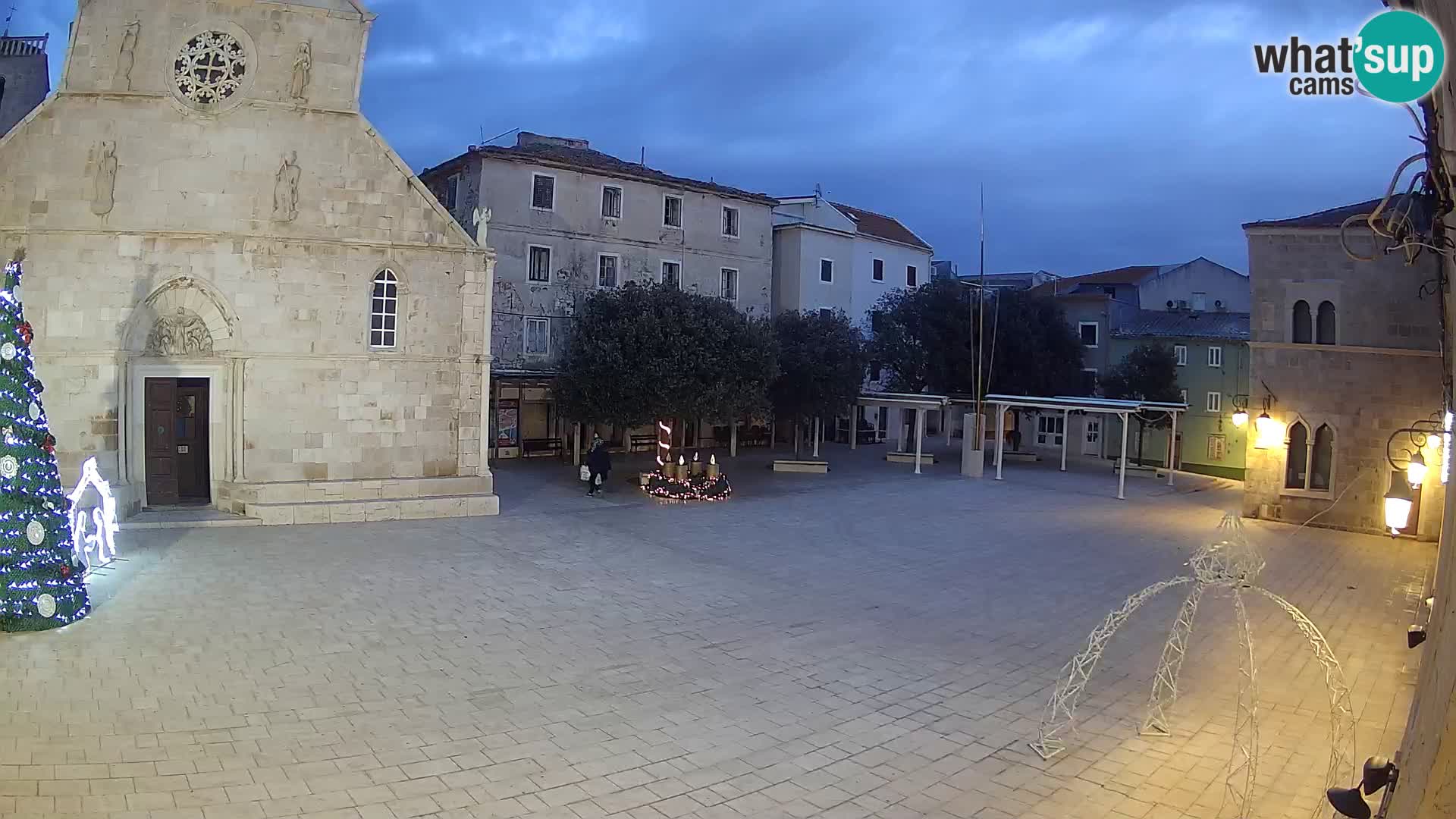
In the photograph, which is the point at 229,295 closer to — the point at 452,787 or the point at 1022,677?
the point at 452,787

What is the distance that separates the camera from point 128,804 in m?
6.66

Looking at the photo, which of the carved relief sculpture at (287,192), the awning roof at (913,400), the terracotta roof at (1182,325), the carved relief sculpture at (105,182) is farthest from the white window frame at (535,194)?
the terracotta roof at (1182,325)

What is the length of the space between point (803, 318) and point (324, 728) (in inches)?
1075

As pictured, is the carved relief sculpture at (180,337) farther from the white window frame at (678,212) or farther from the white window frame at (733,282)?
the white window frame at (733,282)

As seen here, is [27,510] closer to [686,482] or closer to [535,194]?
[686,482]

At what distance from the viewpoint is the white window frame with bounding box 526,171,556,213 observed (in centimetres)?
3216

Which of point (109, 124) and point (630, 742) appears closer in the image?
point (630, 742)

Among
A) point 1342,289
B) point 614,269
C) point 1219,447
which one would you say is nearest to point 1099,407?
point 1342,289

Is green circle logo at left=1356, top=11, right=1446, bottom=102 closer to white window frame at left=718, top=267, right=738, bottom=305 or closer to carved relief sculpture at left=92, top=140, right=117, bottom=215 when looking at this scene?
carved relief sculpture at left=92, top=140, right=117, bottom=215

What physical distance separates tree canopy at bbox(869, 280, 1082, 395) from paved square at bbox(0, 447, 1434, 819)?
21.6 m

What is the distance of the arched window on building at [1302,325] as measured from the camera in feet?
72.3

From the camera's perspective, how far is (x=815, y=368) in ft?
108

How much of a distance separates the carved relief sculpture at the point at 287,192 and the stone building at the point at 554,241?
10197mm

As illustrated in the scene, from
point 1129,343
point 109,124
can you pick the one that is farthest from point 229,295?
point 1129,343
